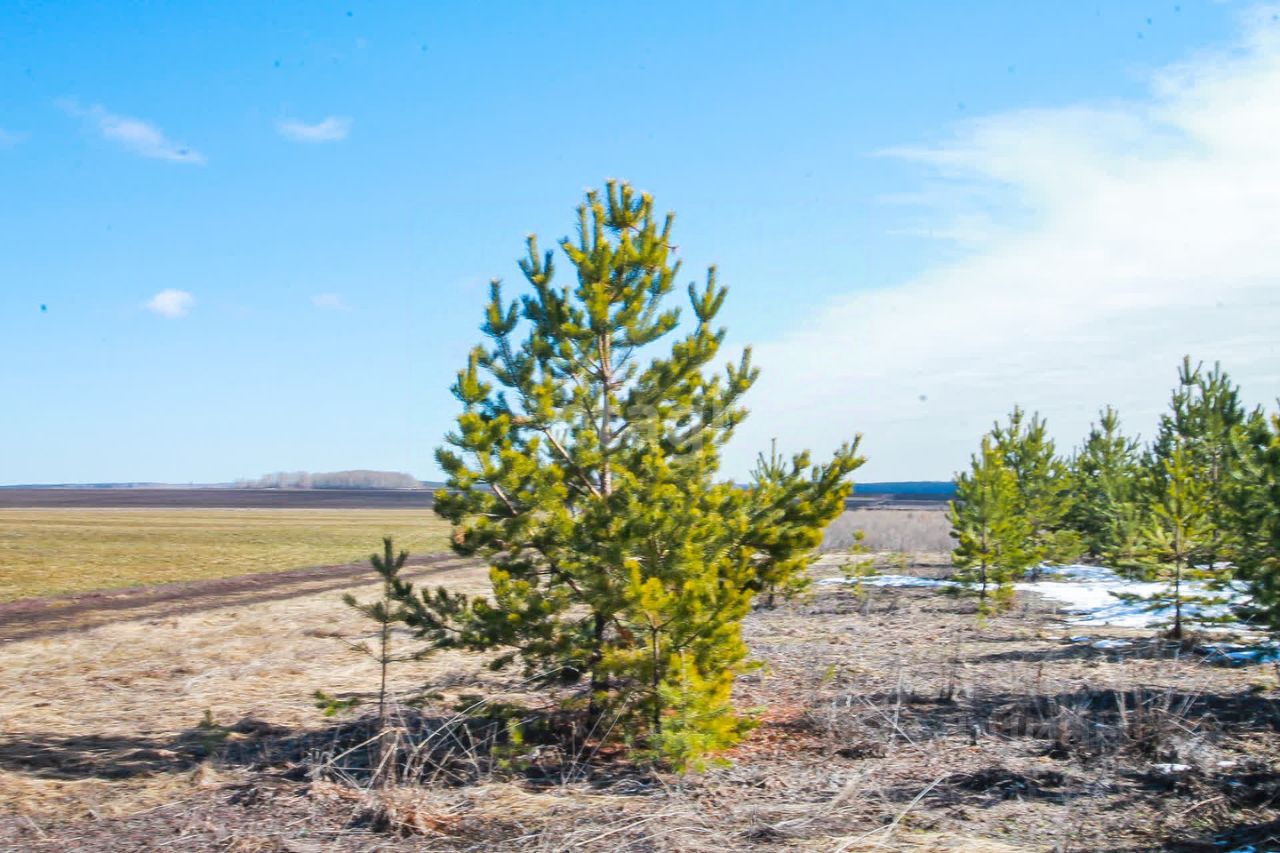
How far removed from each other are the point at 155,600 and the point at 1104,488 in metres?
24.2

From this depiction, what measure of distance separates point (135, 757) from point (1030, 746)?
8.09 metres

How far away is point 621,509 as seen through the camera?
Result: 24.3 ft

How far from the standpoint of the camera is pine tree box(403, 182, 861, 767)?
24.1 feet

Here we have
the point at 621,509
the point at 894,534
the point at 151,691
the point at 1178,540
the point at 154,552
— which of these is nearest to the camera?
the point at 621,509

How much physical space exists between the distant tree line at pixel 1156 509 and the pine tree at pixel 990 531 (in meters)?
0.03

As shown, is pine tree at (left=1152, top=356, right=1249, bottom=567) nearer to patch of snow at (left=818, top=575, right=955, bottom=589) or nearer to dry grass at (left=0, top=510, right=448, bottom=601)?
patch of snow at (left=818, top=575, right=955, bottom=589)

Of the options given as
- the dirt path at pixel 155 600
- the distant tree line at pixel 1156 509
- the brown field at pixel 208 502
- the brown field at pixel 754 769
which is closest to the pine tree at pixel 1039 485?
the distant tree line at pixel 1156 509

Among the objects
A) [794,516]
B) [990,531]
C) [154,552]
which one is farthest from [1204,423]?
[154,552]

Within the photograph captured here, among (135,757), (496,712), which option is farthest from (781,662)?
(135,757)

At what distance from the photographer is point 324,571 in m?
31.5

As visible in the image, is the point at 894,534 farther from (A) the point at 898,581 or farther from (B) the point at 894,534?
(A) the point at 898,581

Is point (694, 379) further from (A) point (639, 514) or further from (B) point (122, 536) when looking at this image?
(B) point (122, 536)

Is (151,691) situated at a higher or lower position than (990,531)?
lower

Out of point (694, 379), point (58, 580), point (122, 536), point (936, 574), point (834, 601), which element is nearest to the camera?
point (694, 379)
